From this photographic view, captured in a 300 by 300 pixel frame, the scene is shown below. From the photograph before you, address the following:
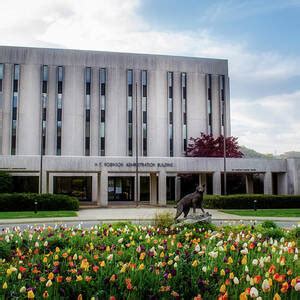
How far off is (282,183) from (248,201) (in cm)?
891

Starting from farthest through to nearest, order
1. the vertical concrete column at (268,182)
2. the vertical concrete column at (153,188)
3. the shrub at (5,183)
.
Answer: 1. the vertical concrete column at (153,188)
2. the vertical concrete column at (268,182)
3. the shrub at (5,183)

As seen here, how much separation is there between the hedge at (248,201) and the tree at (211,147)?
1214 centimetres

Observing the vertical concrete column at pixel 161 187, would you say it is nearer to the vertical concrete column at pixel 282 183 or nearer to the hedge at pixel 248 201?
the hedge at pixel 248 201

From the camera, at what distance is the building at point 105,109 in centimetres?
4934

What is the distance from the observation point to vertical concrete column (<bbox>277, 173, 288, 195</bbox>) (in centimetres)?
4120

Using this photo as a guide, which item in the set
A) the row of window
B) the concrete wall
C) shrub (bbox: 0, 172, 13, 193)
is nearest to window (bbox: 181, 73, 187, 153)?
the row of window

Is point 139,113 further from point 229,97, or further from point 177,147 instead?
point 229,97

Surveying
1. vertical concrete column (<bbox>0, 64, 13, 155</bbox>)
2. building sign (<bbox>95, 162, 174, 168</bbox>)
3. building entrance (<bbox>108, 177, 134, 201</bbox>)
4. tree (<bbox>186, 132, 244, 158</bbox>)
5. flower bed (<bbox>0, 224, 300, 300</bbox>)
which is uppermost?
vertical concrete column (<bbox>0, 64, 13, 155</bbox>)

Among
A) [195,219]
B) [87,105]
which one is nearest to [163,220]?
[195,219]

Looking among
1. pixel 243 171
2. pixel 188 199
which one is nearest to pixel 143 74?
pixel 243 171

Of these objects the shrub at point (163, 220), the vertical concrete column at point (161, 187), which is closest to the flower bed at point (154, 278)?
the shrub at point (163, 220)

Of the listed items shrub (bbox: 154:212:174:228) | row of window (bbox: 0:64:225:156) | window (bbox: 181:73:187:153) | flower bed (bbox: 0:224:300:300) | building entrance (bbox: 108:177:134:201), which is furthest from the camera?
window (bbox: 181:73:187:153)

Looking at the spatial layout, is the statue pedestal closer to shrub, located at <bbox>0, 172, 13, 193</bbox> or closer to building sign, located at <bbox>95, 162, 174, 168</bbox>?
building sign, located at <bbox>95, 162, 174, 168</bbox>

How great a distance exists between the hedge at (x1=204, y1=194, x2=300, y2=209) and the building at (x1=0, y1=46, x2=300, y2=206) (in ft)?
39.6
